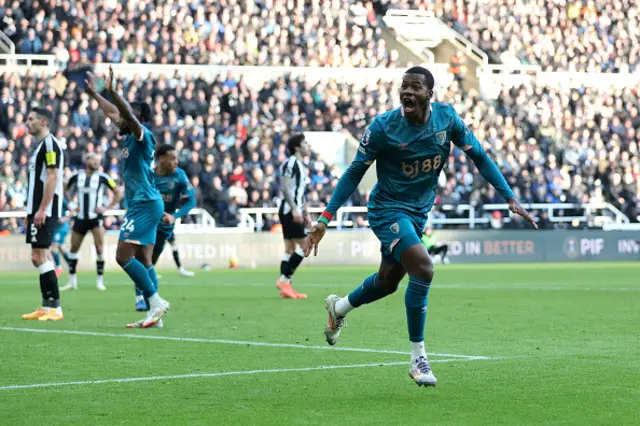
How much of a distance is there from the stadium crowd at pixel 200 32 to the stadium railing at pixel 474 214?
20.5 ft

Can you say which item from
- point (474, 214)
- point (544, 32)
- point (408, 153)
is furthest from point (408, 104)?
point (544, 32)

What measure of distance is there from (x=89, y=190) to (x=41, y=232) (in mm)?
8557

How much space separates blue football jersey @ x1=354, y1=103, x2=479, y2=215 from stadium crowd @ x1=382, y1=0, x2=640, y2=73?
37.2 meters

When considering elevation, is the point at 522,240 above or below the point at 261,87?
below

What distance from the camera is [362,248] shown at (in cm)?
3412

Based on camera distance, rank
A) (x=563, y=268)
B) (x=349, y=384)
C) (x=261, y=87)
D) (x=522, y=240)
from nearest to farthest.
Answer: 1. (x=349, y=384)
2. (x=563, y=268)
3. (x=522, y=240)
4. (x=261, y=87)

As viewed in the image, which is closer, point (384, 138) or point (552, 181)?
point (384, 138)

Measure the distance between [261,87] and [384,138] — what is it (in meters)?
30.6

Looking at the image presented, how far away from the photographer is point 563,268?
30516mm

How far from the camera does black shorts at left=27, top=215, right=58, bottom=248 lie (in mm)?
13586

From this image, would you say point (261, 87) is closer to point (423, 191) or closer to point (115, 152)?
point (115, 152)

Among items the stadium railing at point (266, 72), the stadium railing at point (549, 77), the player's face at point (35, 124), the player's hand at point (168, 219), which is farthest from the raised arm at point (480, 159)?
the stadium railing at point (549, 77)

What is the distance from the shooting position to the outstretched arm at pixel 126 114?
480 inches

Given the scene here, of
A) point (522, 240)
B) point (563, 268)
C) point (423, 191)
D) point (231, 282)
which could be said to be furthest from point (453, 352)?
point (522, 240)
